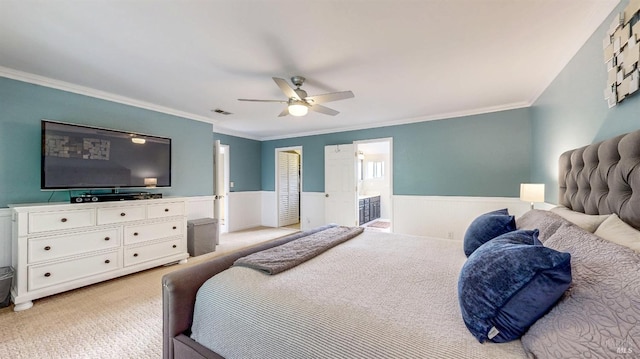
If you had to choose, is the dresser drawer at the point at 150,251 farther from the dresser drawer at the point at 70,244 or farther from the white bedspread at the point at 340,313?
the white bedspread at the point at 340,313

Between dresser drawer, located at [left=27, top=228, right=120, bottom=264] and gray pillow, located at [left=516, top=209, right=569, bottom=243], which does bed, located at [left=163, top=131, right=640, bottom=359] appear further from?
dresser drawer, located at [left=27, top=228, right=120, bottom=264]

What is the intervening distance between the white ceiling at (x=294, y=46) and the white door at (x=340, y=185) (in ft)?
6.39

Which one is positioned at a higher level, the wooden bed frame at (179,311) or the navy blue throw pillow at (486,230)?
the navy blue throw pillow at (486,230)

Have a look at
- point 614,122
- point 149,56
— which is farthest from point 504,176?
point 149,56

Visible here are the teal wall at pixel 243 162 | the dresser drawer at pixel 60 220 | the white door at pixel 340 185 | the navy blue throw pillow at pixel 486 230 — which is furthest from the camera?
the teal wall at pixel 243 162

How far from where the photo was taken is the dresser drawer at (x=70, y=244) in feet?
7.99

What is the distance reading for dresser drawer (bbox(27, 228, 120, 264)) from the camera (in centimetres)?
244

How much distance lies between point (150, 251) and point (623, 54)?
4793 millimetres

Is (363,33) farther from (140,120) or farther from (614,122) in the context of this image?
(140,120)

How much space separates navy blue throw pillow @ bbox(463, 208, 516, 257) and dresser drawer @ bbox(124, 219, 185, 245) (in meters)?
3.67

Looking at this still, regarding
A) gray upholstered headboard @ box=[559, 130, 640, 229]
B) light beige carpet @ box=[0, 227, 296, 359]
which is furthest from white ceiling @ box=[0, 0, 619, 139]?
light beige carpet @ box=[0, 227, 296, 359]

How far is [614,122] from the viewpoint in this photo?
1.57 m

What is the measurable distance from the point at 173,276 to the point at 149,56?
2.11 meters

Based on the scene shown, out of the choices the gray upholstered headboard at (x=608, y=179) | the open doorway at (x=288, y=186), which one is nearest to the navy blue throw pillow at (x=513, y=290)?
the gray upholstered headboard at (x=608, y=179)
